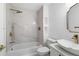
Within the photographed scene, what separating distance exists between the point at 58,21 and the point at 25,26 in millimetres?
789

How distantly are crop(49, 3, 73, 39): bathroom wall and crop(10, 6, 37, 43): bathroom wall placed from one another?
0.41 metres

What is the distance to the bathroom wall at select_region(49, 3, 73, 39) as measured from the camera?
61.8 inches

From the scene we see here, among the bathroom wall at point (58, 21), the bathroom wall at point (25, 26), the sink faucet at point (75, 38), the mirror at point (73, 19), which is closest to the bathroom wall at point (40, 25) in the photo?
the bathroom wall at point (25, 26)

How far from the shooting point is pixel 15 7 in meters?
1.87


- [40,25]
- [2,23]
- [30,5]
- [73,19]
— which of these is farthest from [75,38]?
[2,23]

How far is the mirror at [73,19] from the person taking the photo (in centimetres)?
148

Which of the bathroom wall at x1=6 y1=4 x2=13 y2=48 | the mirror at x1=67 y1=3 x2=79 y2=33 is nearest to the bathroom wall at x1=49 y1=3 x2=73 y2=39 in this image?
the mirror at x1=67 y1=3 x2=79 y2=33

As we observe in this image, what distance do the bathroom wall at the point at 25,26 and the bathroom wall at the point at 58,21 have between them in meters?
0.41

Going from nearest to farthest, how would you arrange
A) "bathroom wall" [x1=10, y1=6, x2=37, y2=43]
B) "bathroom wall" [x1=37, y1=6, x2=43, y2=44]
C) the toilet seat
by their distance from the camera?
the toilet seat < "bathroom wall" [x1=37, y1=6, x2=43, y2=44] < "bathroom wall" [x1=10, y1=6, x2=37, y2=43]

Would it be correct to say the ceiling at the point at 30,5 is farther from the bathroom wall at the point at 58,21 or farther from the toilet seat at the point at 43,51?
the toilet seat at the point at 43,51

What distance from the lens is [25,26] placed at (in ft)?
6.49

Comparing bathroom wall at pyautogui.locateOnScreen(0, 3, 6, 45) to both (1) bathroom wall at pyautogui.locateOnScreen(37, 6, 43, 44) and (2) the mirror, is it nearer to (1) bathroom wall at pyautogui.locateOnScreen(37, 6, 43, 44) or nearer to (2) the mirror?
(1) bathroom wall at pyautogui.locateOnScreen(37, 6, 43, 44)

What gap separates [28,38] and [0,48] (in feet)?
2.11

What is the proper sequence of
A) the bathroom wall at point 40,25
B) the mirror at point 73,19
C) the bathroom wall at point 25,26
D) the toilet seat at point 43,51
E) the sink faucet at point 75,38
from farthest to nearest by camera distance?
the bathroom wall at point 25,26 → the bathroom wall at point 40,25 → the toilet seat at point 43,51 → the mirror at point 73,19 → the sink faucet at point 75,38
